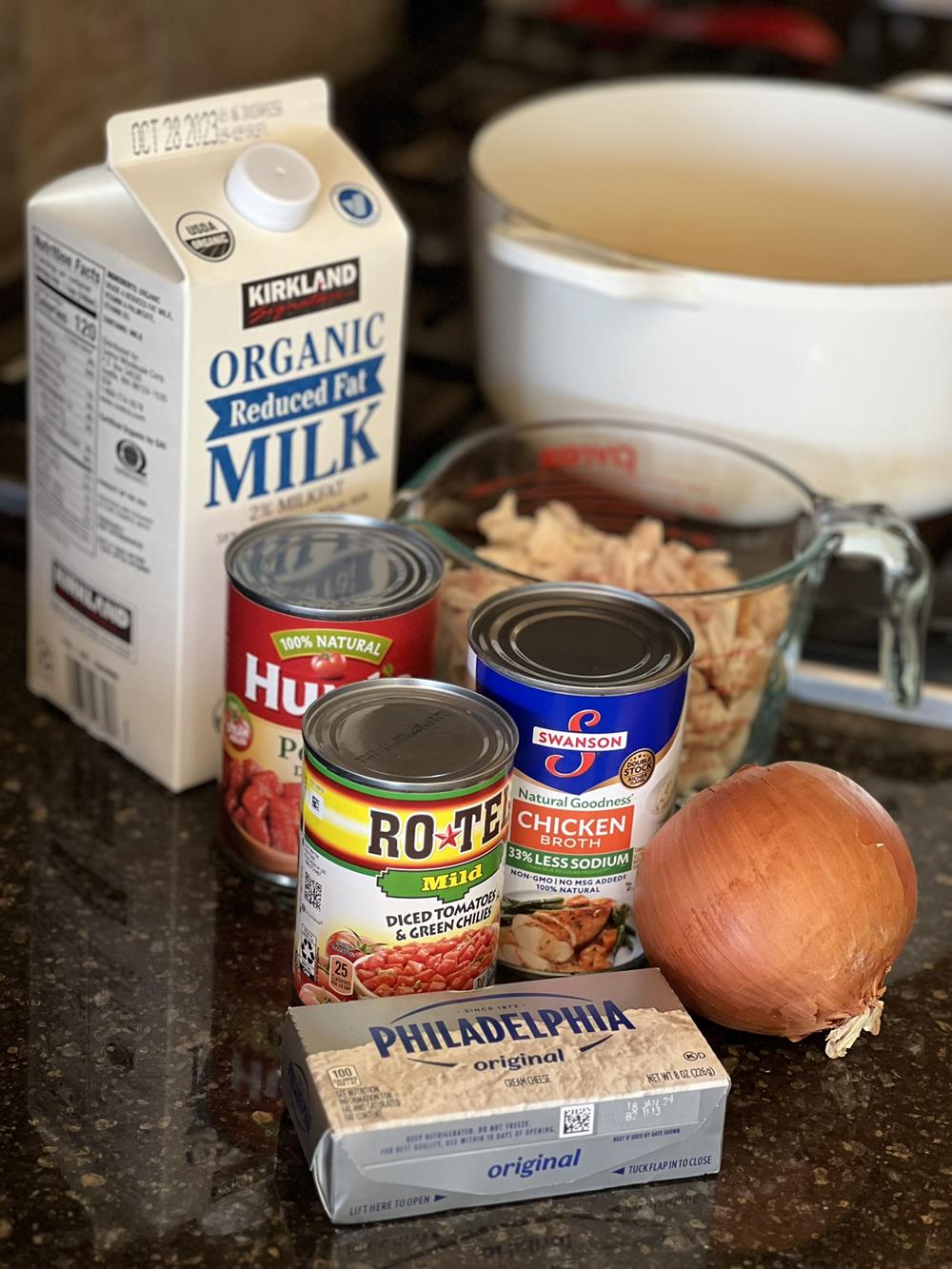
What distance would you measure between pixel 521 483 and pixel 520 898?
1.17 feet

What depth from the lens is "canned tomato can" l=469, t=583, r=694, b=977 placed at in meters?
0.74

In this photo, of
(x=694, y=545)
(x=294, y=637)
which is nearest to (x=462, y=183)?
(x=694, y=545)

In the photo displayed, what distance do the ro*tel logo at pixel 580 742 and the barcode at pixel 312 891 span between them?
4.6 inches

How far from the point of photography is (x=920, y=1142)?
0.74m

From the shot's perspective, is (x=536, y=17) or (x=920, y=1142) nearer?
(x=920, y=1142)

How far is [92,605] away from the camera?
0.93 m

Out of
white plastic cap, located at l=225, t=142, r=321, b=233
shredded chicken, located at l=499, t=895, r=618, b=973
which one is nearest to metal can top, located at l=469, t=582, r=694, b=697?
shredded chicken, located at l=499, t=895, r=618, b=973

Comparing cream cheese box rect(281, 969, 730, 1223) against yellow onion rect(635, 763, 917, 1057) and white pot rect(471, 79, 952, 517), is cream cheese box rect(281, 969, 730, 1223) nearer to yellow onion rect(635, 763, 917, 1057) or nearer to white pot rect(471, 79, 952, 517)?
yellow onion rect(635, 763, 917, 1057)

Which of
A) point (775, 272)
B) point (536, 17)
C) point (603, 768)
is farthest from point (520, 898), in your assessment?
point (536, 17)

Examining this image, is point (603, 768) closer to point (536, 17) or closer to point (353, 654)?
point (353, 654)

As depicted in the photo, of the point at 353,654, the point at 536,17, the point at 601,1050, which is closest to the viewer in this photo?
Result: the point at 601,1050

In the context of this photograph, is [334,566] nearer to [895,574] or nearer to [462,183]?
[895,574]

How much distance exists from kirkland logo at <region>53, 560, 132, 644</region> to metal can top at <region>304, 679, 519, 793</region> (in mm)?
222
